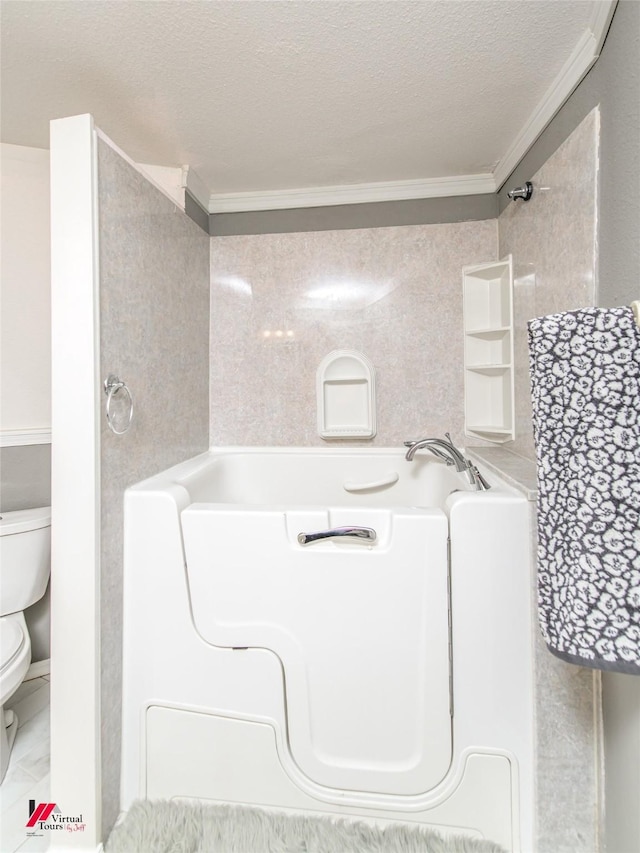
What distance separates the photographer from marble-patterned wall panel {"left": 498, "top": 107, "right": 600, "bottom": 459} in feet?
3.85

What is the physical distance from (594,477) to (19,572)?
1811mm

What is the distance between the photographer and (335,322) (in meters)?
2.16

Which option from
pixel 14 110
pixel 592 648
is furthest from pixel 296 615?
pixel 14 110

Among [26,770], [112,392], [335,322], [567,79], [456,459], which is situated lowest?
[26,770]

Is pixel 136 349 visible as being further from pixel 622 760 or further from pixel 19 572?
A: pixel 622 760

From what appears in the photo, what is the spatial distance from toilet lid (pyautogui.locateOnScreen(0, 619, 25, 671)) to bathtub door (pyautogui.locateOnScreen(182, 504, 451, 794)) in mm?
565

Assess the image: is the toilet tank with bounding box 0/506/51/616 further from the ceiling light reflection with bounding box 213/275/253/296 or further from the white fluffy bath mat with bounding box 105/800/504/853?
the ceiling light reflection with bounding box 213/275/253/296

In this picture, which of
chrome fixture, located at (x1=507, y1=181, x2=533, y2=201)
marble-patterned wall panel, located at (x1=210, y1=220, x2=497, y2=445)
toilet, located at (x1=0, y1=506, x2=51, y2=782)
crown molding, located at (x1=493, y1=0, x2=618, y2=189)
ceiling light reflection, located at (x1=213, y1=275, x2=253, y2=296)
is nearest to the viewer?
crown molding, located at (x1=493, y1=0, x2=618, y2=189)

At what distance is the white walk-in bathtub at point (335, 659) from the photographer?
44.0 inches

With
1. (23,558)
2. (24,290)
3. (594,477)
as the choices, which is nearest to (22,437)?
(23,558)

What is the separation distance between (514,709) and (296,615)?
0.63m

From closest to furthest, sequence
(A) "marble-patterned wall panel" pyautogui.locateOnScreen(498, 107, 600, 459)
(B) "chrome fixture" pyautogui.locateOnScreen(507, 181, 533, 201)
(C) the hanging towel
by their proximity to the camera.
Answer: (C) the hanging towel, (A) "marble-patterned wall panel" pyautogui.locateOnScreen(498, 107, 600, 459), (B) "chrome fixture" pyautogui.locateOnScreen(507, 181, 533, 201)

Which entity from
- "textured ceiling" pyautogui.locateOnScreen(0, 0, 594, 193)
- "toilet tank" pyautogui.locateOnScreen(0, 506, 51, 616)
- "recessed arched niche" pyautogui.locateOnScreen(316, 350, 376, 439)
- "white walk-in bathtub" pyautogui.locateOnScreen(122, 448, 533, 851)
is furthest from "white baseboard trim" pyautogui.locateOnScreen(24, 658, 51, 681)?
"textured ceiling" pyautogui.locateOnScreen(0, 0, 594, 193)

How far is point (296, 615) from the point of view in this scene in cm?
117
